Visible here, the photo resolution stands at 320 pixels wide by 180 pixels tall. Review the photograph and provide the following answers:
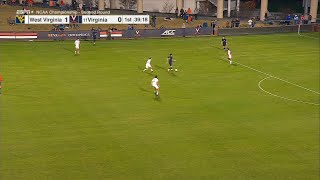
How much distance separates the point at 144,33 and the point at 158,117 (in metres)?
39.2

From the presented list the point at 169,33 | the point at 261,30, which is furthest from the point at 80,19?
the point at 261,30

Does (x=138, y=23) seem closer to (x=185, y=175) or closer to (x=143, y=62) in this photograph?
(x=143, y=62)

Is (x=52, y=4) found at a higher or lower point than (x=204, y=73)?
higher

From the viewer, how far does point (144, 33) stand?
2751 inches

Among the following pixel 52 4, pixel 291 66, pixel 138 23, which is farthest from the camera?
pixel 52 4

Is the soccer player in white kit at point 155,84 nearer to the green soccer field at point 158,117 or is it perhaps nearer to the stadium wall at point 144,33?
the green soccer field at point 158,117

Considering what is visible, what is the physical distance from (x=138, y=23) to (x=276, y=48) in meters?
22.4

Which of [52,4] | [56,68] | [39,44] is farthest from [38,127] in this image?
[52,4]

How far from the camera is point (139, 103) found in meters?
35.1

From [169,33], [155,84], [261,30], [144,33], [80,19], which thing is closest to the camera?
[155,84]

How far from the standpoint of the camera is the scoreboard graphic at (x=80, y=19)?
70000 mm

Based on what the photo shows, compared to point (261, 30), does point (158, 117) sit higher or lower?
lower

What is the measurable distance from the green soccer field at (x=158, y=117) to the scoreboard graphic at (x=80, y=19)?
1464 centimetres

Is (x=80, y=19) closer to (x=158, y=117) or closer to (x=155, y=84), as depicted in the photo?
(x=155, y=84)
